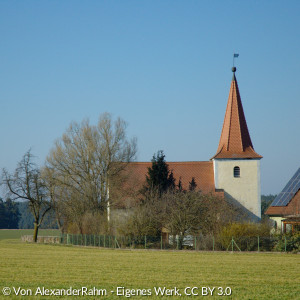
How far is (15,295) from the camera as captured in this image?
46.9 ft

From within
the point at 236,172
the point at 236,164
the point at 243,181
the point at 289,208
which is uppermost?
the point at 236,164

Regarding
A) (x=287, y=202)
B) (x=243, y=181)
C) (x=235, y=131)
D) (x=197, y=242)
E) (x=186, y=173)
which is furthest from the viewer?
(x=186, y=173)

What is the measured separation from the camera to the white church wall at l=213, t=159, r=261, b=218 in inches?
2201

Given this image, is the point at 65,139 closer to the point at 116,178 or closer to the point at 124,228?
the point at 116,178

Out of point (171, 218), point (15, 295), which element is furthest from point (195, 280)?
point (171, 218)

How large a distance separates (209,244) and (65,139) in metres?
22.6

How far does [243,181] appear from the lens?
56531mm

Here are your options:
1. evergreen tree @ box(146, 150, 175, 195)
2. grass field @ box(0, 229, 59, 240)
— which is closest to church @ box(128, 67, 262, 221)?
evergreen tree @ box(146, 150, 175, 195)

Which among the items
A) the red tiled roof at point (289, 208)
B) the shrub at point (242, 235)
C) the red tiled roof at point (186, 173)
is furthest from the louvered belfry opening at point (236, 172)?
the shrub at point (242, 235)

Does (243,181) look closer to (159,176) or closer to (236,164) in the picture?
(236,164)

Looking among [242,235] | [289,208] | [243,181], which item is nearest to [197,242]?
[242,235]

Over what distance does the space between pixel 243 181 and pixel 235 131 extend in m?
5.31

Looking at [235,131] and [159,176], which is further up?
[235,131]

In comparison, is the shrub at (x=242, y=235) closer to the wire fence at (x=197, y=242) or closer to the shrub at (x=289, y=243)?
the wire fence at (x=197, y=242)
